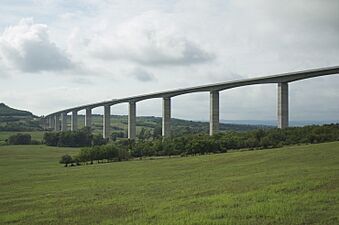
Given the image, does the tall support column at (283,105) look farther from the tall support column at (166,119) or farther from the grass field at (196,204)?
the grass field at (196,204)

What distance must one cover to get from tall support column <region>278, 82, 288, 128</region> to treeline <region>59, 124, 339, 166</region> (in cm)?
234

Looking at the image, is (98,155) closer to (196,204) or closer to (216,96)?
(216,96)

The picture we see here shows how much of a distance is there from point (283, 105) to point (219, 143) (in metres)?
10.3

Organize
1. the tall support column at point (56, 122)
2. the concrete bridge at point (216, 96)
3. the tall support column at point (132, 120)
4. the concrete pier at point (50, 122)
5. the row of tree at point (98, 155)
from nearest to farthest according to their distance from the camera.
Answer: the concrete bridge at point (216, 96), the row of tree at point (98, 155), the tall support column at point (132, 120), the tall support column at point (56, 122), the concrete pier at point (50, 122)

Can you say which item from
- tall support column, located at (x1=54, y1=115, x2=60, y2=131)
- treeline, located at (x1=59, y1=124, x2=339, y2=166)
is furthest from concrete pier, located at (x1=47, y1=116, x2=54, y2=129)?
treeline, located at (x1=59, y1=124, x2=339, y2=166)

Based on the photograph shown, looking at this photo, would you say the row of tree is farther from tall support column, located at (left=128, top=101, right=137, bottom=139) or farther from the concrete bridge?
tall support column, located at (left=128, top=101, right=137, bottom=139)

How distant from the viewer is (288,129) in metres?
60.8

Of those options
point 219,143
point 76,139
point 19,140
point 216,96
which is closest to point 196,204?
point 219,143

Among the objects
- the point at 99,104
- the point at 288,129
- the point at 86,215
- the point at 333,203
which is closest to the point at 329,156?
the point at 333,203

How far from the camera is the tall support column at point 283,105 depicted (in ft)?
203

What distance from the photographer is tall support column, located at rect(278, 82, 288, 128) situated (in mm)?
61938

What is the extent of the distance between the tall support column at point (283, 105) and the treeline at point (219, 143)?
7.66 ft

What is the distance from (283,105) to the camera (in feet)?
203

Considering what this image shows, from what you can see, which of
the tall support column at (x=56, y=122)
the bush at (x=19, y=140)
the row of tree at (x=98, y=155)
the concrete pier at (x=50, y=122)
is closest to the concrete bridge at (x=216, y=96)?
the row of tree at (x=98, y=155)
